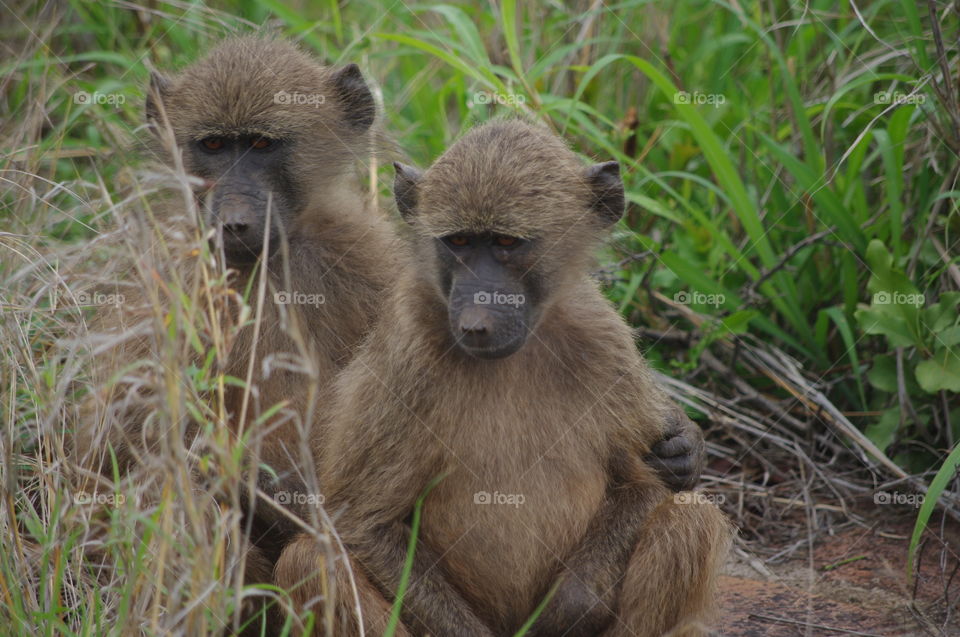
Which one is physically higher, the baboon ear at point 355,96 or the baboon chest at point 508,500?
the baboon ear at point 355,96

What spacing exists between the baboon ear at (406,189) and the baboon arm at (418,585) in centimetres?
110

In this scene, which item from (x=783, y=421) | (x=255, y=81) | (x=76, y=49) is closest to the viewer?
(x=255, y=81)

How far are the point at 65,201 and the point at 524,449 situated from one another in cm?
366

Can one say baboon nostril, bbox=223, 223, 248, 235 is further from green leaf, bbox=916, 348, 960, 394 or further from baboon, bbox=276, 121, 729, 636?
green leaf, bbox=916, 348, 960, 394

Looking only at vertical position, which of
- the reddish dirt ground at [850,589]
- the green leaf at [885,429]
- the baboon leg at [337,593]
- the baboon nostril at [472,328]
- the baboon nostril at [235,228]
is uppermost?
the baboon nostril at [472,328]

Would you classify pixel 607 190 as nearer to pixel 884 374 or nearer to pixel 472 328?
pixel 472 328

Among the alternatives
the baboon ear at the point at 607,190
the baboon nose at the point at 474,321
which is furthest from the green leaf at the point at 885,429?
the baboon nose at the point at 474,321

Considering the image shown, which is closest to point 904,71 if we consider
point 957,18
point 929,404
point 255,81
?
point 957,18

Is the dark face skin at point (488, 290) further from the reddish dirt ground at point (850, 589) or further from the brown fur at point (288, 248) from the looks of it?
the reddish dirt ground at point (850, 589)

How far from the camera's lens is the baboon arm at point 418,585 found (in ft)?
12.6

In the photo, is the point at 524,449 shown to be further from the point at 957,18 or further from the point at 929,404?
the point at 957,18

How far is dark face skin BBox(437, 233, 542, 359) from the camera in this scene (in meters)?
3.76

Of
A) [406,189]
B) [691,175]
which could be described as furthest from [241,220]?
[691,175]

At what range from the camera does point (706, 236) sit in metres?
5.98
